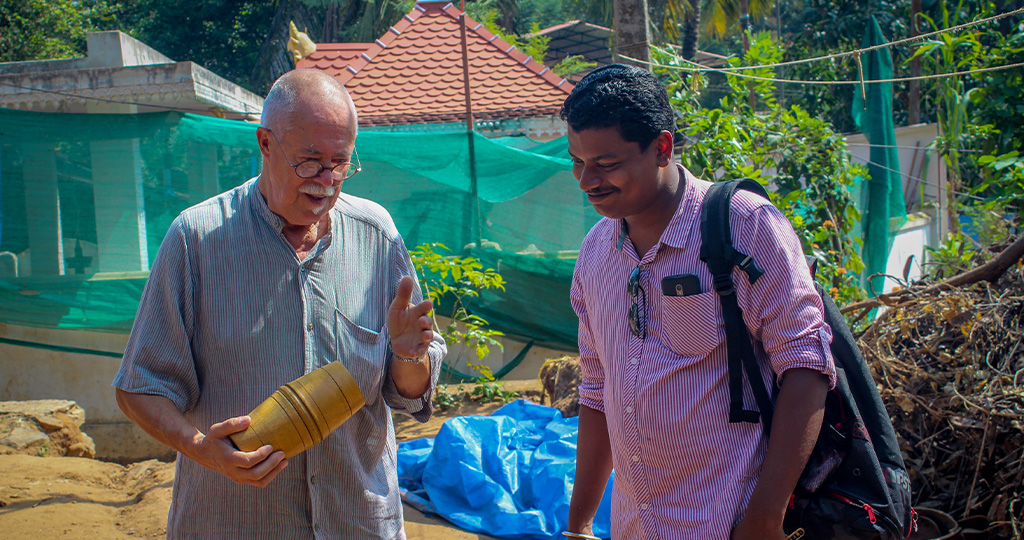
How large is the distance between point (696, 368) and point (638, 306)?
20cm

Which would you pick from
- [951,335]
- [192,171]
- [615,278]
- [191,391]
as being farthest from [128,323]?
[951,335]

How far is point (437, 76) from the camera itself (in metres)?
9.98

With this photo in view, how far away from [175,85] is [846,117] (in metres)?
17.4

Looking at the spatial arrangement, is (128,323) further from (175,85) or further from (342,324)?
(342,324)

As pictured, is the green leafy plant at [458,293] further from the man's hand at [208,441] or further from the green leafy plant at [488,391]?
Answer: the man's hand at [208,441]

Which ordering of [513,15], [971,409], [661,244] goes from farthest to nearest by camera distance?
[513,15] < [971,409] < [661,244]

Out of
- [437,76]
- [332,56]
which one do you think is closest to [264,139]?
[437,76]

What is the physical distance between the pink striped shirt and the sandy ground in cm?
266

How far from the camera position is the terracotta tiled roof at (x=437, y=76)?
9.28 m

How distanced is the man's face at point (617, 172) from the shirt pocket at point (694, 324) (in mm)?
247

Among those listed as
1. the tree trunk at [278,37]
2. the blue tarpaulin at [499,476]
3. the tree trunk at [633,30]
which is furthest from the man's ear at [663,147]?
the tree trunk at [278,37]

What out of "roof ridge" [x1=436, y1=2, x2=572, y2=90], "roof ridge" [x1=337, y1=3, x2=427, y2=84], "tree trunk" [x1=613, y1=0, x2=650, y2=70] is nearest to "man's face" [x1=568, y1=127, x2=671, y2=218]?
"tree trunk" [x1=613, y1=0, x2=650, y2=70]

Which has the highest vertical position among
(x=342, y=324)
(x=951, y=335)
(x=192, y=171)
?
(x=192, y=171)

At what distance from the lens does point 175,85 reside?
670 cm
